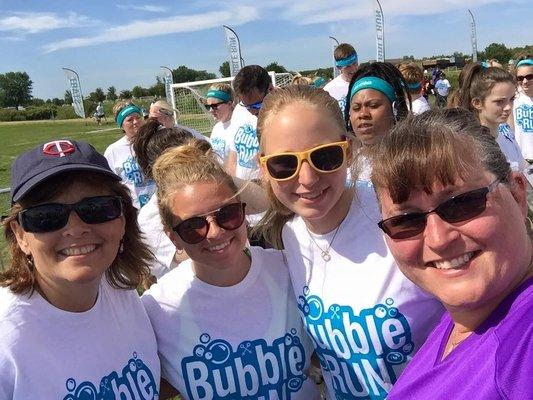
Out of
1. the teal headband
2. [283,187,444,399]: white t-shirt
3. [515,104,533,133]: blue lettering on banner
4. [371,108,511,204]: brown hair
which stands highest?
the teal headband

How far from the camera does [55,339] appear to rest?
1.85 meters

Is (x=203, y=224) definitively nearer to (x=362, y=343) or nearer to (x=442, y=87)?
(x=362, y=343)

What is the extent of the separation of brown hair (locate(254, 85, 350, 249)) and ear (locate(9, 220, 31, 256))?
1051 millimetres

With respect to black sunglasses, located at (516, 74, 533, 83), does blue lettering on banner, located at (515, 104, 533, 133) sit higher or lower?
lower

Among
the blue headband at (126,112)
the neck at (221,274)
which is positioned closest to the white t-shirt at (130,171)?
the blue headband at (126,112)

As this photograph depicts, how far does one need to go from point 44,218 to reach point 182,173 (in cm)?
68

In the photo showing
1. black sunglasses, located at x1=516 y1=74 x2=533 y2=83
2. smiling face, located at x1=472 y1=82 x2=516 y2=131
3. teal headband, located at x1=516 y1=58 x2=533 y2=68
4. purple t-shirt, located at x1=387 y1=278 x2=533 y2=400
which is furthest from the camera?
teal headband, located at x1=516 y1=58 x2=533 y2=68

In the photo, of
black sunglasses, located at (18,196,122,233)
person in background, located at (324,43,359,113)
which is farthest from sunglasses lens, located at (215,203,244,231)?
person in background, located at (324,43,359,113)

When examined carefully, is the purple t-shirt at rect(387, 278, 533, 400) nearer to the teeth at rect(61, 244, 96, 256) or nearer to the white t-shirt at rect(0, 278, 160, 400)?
the white t-shirt at rect(0, 278, 160, 400)

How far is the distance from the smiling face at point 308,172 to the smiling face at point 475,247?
671 mm

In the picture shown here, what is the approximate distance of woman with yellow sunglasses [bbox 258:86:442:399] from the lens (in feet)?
6.63

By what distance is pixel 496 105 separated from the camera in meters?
4.96

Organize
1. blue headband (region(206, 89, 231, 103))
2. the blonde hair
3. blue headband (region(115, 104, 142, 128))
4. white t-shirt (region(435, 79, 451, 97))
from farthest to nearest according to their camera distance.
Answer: white t-shirt (region(435, 79, 451, 97)) < blue headband (region(206, 89, 231, 103)) < blue headband (region(115, 104, 142, 128)) < the blonde hair

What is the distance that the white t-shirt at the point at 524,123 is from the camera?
695 cm
